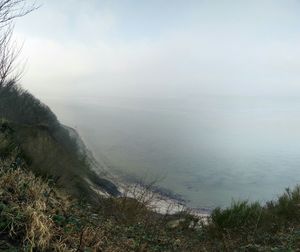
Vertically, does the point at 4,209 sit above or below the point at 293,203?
below

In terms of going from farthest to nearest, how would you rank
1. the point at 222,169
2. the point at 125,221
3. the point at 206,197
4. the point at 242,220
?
the point at 222,169 → the point at 206,197 → the point at 242,220 → the point at 125,221

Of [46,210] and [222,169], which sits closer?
[46,210]

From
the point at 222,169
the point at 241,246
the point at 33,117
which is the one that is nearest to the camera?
the point at 241,246

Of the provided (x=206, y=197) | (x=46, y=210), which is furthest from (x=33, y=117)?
A: (x=46, y=210)

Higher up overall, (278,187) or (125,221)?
(278,187)

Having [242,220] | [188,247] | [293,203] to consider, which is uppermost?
[293,203]

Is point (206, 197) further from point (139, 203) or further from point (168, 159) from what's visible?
point (139, 203)

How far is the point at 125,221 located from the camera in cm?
970

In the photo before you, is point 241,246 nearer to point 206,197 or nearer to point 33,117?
point 33,117

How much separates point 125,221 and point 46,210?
3926 mm

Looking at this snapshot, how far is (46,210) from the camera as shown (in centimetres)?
600

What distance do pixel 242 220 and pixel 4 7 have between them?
27.9 feet

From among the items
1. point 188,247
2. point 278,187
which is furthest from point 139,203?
point 278,187

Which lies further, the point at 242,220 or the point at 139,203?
the point at 242,220
